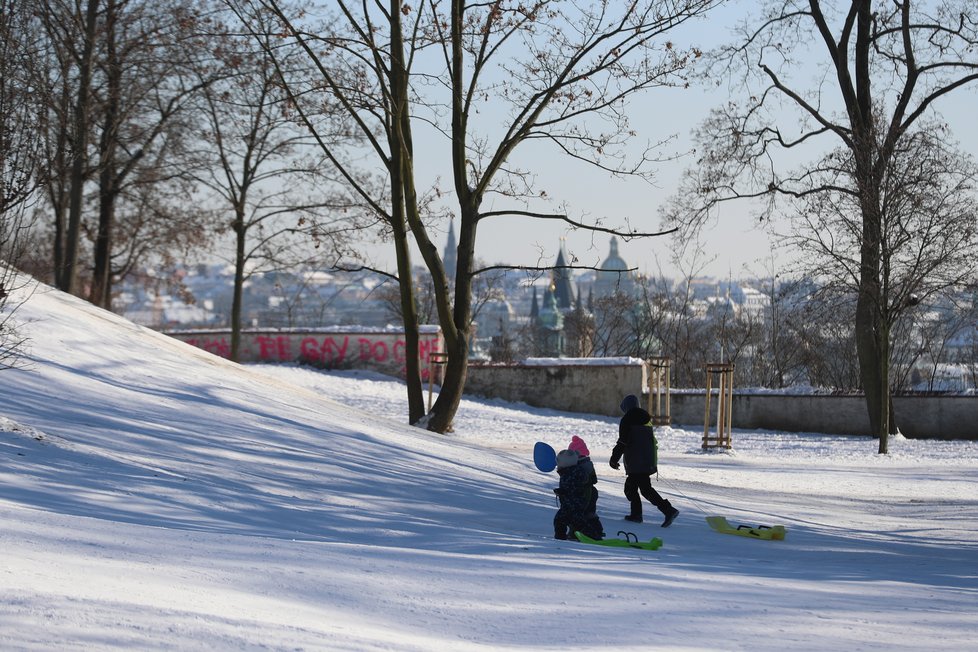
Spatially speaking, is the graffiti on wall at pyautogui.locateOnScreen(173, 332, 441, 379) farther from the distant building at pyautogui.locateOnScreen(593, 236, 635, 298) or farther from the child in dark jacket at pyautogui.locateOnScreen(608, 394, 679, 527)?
the child in dark jacket at pyautogui.locateOnScreen(608, 394, 679, 527)

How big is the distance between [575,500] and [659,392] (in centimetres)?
1903

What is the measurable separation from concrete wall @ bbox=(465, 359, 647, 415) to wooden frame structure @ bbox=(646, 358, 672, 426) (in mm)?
594

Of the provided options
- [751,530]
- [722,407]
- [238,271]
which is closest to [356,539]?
[751,530]

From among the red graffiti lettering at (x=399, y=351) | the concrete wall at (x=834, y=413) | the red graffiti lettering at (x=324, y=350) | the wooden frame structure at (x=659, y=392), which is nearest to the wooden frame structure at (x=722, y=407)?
the wooden frame structure at (x=659, y=392)

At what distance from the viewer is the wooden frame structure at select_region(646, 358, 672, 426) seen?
27.4m

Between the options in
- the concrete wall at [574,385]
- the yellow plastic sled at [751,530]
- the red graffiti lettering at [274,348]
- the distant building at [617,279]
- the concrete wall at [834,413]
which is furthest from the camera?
the red graffiti lettering at [274,348]

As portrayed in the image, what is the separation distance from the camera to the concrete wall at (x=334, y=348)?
3409 centimetres

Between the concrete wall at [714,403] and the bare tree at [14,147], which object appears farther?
the concrete wall at [714,403]

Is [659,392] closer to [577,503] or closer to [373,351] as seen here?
[373,351]

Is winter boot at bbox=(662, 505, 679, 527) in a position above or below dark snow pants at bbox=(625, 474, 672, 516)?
below

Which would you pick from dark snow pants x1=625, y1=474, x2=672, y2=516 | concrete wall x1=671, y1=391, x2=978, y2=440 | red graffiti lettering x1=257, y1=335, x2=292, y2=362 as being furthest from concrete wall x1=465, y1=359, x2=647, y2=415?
dark snow pants x1=625, y1=474, x2=672, y2=516

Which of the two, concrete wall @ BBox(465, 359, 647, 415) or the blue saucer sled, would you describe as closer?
the blue saucer sled

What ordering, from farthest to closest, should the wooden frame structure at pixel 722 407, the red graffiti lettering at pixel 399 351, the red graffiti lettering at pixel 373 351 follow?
the red graffiti lettering at pixel 373 351 → the red graffiti lettering at pixel 399 351 → the wooden frame structure at pixel 722 407

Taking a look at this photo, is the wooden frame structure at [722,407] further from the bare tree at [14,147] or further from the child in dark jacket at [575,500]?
the bare tree at [14,147]
